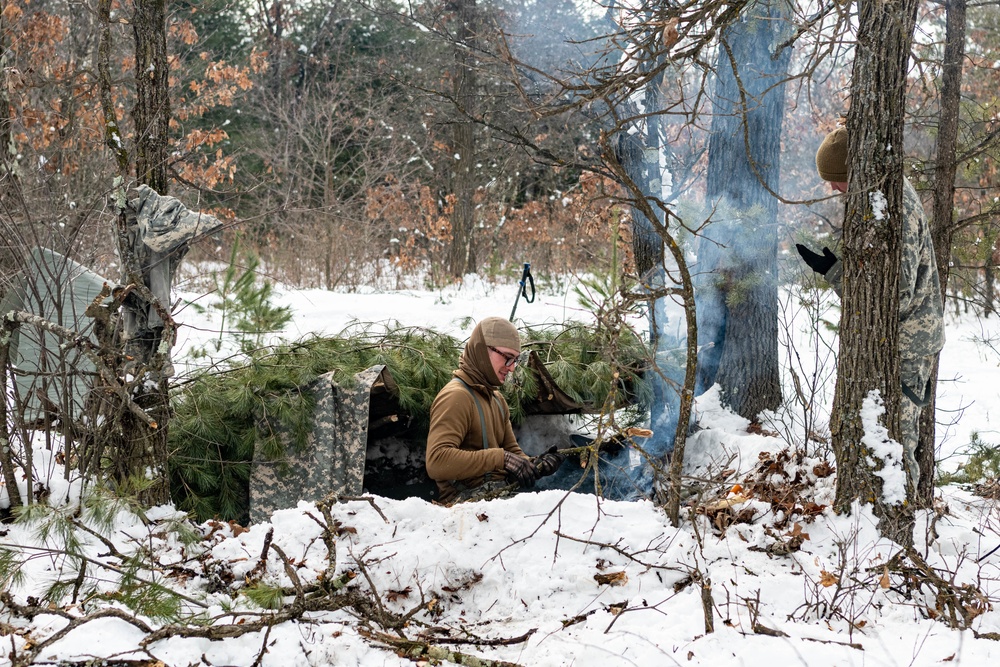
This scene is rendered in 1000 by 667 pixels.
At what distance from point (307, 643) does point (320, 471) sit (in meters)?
2.12

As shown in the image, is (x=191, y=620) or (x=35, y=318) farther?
(x=35, y=318)

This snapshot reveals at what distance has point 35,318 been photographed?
141 inches

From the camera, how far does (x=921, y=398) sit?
3795mm

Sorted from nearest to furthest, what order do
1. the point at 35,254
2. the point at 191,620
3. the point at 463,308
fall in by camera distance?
the point at 191,620 < the point at 35,254 < the point at 463,308

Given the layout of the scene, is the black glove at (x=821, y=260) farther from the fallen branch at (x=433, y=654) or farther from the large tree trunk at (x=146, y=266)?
the large tree trunk at (x=146, y=266)

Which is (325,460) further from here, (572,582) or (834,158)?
(834,158)

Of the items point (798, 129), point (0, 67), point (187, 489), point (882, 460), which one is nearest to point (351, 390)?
point (187, 489)

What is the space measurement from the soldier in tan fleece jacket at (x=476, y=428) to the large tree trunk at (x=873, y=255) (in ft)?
5.67

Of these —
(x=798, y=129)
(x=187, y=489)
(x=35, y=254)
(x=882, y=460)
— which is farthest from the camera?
(x=798, y=129)

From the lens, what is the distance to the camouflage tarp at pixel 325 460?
489 centimetres

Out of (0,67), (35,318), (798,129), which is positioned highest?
(798,129)

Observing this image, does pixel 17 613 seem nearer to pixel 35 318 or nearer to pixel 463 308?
pixel 35 318

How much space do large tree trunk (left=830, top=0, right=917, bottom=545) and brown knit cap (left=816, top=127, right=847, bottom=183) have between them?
14.6 inches

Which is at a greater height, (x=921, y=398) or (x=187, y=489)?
(x=921, y=398)
